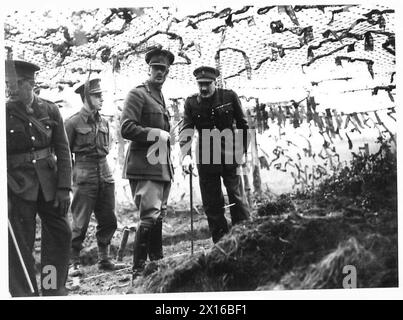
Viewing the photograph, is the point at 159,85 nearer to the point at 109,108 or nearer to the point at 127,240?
the point at 109,108

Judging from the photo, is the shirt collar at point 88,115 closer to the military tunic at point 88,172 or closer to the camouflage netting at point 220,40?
the military tunic at point 88,172

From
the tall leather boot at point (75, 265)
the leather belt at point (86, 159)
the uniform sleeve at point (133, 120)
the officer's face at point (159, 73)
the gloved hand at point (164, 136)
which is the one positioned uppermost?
the officer's face at point (159, 73)

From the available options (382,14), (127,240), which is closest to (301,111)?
(382,14)

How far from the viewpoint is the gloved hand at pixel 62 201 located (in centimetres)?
402

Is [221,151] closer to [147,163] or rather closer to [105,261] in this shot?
[147,163]

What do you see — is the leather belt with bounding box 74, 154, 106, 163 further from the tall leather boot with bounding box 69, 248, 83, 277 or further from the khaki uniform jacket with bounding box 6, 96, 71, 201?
the tall leather boot with bounding box 69, 248, 83, 277

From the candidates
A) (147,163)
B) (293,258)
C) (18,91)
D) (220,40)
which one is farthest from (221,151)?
(18,91)

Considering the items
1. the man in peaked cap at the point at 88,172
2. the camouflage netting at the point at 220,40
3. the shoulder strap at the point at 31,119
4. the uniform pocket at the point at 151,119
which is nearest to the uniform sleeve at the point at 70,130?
the man in peaked cap at the point at 88,172

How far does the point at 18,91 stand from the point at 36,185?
62cm

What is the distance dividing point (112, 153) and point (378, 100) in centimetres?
181

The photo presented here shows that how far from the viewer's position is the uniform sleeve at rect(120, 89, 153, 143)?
158 inches

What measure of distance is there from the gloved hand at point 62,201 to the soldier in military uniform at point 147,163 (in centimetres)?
41

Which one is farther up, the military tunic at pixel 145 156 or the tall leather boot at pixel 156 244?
the military tunic at pixel 145 156

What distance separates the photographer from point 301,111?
4230 millimetres
